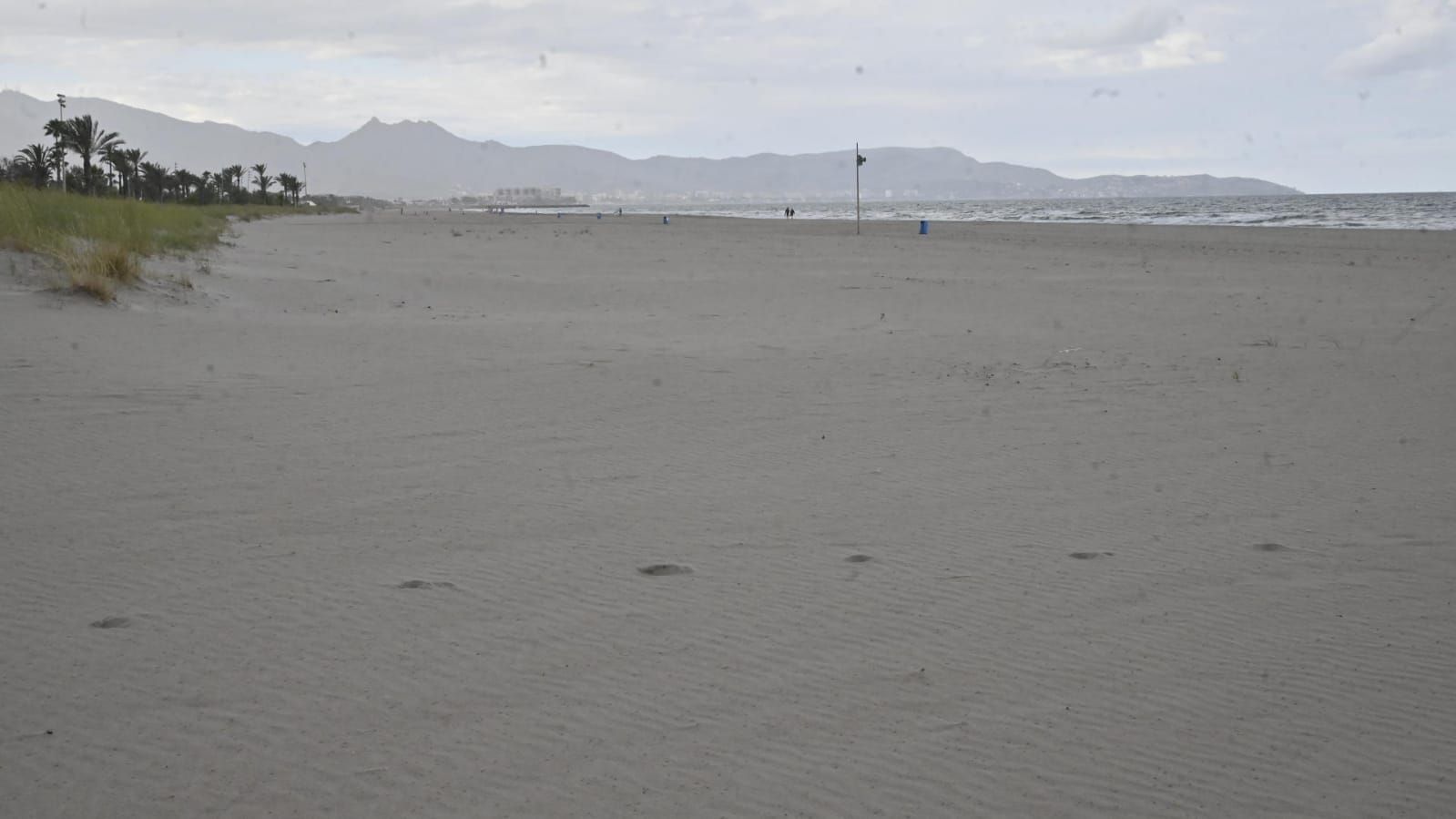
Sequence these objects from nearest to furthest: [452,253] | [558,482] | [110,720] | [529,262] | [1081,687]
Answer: [110,720]
[1081,687]
[558,482]
[529,262]
[452,253]

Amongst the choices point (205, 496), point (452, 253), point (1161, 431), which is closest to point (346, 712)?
point (205, 496)

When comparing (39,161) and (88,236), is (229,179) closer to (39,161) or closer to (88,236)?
(39,161)

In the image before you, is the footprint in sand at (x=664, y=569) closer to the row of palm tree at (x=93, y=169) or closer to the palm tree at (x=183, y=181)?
the row of palm tree at (x=93, y=169)

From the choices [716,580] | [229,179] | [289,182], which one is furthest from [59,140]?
[289,182]

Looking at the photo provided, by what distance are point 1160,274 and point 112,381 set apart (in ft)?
55.8

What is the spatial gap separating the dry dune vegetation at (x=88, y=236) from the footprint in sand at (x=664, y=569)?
28.5 ft

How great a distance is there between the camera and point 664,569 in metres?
4.39

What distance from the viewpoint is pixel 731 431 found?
6930 mm

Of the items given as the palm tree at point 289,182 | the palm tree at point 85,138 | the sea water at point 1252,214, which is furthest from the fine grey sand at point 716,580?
the palm tree at point 289,182

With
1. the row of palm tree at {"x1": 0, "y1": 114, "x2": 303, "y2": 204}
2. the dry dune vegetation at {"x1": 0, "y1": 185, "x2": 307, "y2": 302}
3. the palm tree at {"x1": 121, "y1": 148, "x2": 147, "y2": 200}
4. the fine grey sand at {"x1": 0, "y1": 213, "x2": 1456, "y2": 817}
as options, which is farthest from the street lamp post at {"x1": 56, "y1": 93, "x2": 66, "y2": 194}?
the fine grey sand at {"x1": 0, "y1": 213, "x2": 1456, "y2": 817}

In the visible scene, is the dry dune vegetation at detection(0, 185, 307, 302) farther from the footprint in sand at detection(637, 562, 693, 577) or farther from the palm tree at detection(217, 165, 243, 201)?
the palm tree at detection(217, 165, 243, 201)

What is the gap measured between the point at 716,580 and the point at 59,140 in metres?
59.6

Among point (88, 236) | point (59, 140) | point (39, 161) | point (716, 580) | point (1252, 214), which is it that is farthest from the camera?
point (1252, 214)

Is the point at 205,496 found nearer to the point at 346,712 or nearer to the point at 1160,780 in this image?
the point at 346,712
